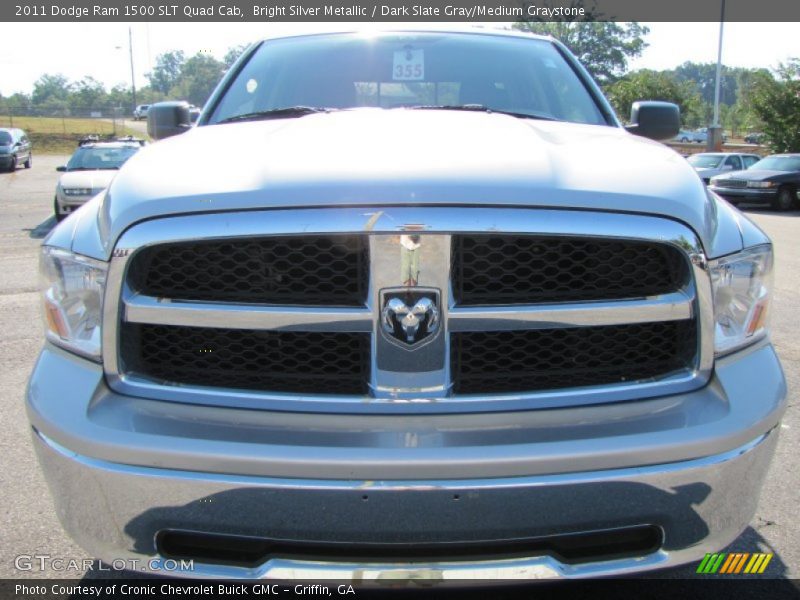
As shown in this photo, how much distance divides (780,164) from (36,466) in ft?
71.0

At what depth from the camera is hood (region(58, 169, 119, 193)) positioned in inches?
488

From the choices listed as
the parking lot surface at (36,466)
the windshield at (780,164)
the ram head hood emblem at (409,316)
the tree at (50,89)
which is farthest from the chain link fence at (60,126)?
the tree at (50,89)

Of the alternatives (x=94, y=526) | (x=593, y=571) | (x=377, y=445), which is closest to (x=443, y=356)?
(x=377, y=445)

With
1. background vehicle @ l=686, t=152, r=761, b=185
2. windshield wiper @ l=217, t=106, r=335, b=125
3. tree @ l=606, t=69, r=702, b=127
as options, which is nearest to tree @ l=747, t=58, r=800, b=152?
background vehicle @ l=686, t=152, r=761, b=185

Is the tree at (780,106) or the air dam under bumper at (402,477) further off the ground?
the tree at (780,106)

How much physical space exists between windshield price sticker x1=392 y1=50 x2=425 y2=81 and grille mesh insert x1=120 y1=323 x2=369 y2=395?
5.65 feet

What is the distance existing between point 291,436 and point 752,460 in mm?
1097

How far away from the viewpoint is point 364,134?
6.75ft

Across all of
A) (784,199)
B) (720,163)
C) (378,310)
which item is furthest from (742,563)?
(720,163)

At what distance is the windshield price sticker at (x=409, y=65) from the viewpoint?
3.16 m

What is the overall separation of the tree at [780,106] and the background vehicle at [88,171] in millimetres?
26505

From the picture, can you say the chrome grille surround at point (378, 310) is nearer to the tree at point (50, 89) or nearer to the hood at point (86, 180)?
the hood at point (86, 180)

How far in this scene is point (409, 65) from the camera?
10.5ft

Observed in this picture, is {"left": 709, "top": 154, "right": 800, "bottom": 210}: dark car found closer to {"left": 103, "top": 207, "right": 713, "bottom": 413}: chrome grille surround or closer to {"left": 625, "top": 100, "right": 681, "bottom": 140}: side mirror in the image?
{"left": 625, "top": 100, "right": 681, "bottom": 140}: side mirror
